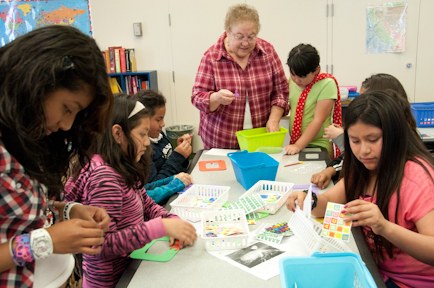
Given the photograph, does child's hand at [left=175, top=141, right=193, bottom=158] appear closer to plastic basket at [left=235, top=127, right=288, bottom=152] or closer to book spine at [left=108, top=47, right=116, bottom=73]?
plastic basket at [left=235, top=127, right=288, bottom=152]

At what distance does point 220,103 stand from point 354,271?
4.88ft

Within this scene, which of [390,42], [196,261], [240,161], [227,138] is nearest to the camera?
[196,261]

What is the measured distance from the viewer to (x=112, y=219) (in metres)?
1.33

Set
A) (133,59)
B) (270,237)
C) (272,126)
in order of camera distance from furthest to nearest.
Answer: (133,59)
(272,126)
(270,237)

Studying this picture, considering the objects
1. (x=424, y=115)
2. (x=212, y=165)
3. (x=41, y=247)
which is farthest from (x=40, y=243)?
(x=424, y=115)

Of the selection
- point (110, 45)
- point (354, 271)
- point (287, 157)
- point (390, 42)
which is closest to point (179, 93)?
point (110, 45)

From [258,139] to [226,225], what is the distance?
0.96 m

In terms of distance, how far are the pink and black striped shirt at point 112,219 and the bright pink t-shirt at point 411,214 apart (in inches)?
29.3

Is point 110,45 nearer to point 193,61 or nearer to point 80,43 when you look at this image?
point 193,61

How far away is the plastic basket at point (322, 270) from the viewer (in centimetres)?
97

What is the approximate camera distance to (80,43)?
2.87 ft

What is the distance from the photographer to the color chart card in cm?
118

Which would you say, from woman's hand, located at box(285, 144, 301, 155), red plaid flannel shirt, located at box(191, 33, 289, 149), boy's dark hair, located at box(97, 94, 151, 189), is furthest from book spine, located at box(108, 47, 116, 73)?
boy's dark hair, located at box(97, 94, 151, 189)

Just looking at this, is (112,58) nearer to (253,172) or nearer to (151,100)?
(151,100)
